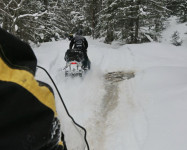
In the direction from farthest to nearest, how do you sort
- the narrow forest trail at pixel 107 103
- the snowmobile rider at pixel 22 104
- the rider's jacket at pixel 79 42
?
the rider's jacket at pixel 79 42, the narrow forest trail at pixel 107 103, the snowmobile rider at pixel 22 104

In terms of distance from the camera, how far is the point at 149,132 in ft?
13.9

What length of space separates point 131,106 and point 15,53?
509cm

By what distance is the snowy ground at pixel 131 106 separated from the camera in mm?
4070

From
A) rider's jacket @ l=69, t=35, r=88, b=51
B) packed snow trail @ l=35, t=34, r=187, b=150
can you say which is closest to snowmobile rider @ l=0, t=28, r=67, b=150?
packed snow trail @ l=35, t=34, r=187, b=150

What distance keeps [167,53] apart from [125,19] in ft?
26.2

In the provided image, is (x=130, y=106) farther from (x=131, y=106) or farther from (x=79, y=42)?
(x=79, y=42)

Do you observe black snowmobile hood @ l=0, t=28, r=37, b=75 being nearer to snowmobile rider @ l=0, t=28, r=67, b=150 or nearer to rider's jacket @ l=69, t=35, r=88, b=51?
snowmobile rider @ l=0, t=28, r=67, b=150

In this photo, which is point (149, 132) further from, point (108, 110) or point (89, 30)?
point (89, 30)

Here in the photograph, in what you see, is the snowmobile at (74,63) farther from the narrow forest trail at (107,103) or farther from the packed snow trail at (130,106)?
the narrow forest trail at (107,103)

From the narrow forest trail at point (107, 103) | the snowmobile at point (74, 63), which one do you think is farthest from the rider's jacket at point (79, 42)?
the narrow forest trail at point (107, 103)

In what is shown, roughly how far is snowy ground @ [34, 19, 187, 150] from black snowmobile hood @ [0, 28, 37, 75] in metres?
0.44

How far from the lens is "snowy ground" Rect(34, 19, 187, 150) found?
13.4 feet

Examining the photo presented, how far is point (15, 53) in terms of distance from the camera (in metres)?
0.93

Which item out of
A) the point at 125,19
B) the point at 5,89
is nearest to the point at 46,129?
the point at 5,89
